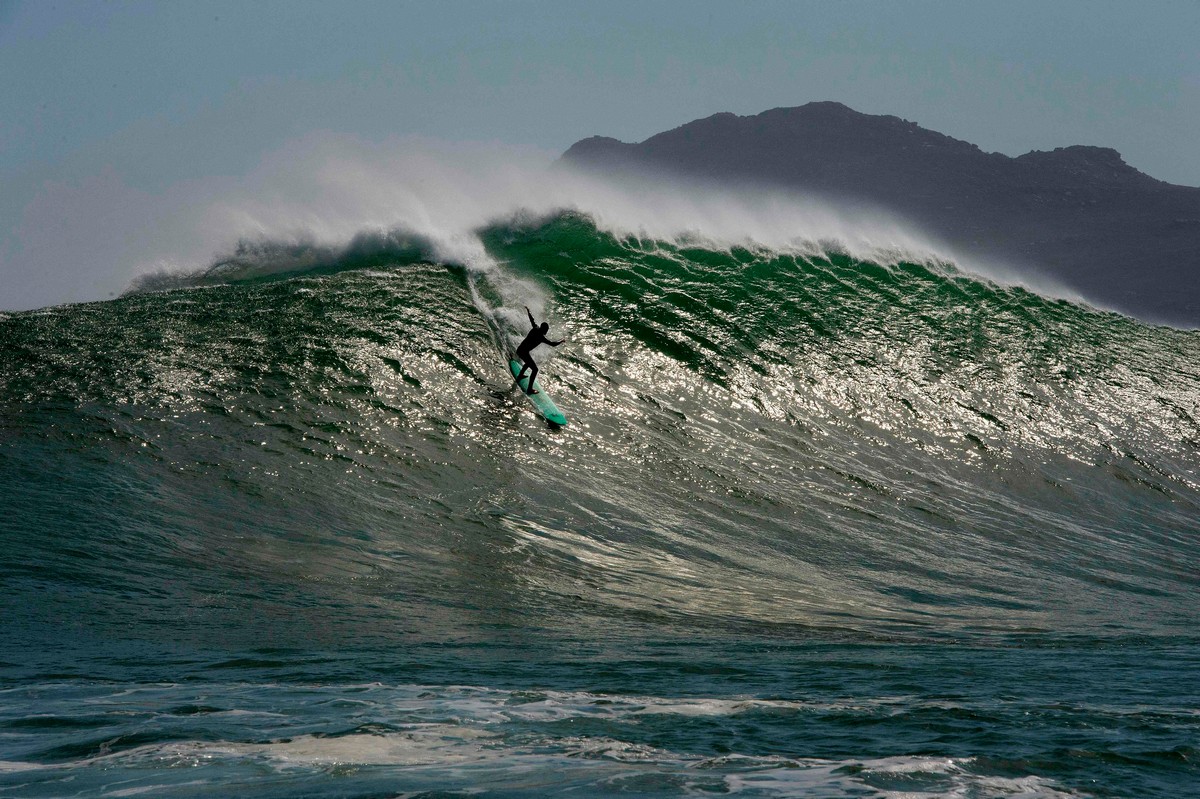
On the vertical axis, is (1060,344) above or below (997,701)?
above

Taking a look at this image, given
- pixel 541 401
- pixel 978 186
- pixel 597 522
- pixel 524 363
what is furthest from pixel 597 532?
pixel 978 186

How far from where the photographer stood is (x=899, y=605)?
21.9 feet

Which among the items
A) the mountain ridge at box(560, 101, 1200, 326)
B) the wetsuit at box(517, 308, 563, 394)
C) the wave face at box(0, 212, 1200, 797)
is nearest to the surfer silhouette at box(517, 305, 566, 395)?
the wetsuit at box(517, 308, 563, 394)

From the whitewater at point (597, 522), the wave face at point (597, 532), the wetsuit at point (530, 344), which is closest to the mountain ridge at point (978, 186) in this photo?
the whitewater at point (597, 522)

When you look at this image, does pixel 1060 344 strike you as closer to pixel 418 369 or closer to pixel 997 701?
pixel 418 369

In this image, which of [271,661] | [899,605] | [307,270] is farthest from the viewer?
[307,270]

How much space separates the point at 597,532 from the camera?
25.3 feet

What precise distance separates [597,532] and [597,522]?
23 cm

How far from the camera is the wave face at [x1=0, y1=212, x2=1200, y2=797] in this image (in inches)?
133

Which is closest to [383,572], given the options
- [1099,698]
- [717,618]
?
[717,618]

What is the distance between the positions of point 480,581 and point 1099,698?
3681 millimetres

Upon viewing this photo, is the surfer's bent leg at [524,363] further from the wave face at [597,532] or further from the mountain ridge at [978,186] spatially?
the mountain ridge at [978,186]

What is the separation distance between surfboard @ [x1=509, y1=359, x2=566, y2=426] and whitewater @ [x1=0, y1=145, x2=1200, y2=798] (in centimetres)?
19

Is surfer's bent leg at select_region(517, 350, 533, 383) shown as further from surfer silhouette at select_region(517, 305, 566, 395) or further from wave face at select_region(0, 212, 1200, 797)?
wave face at select_region(0, 212, 1200, 797)
